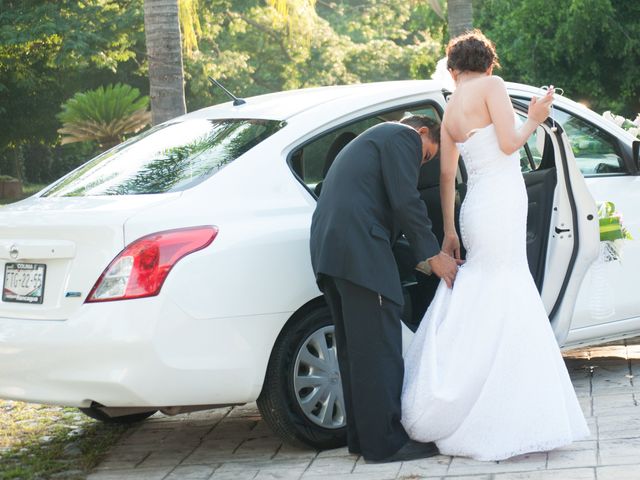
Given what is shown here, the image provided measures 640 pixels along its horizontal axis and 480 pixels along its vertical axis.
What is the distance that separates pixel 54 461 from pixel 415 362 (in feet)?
5.97

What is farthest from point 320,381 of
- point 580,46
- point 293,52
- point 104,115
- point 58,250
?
point 293,52

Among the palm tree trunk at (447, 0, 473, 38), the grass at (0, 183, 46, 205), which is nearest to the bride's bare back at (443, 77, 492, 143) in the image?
the palm tree trunk at (447, 0, 473, 38)

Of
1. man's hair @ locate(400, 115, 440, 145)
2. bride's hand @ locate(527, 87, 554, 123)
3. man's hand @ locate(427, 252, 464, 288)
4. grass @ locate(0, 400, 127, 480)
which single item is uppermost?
bride's hand @ locate(527, 87, 554, 123)

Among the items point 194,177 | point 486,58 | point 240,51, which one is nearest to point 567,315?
point 486,58

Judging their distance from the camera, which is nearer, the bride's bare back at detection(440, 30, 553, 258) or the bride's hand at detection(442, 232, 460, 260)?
the bride's bare back at detection(440, 30, 553, 258)

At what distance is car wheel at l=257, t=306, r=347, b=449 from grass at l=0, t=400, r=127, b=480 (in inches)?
39.0

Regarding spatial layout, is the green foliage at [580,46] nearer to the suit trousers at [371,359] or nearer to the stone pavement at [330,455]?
the stone pavement at [330,455]

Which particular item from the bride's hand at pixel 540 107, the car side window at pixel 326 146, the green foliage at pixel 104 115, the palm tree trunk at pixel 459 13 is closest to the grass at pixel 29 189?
the green foliage at pixel 104 115

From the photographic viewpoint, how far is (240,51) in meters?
45.0

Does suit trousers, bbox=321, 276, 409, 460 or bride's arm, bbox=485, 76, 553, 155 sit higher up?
bride's arm, bbox=485, 76, 553, 155

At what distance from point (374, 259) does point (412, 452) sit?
0.87 meters

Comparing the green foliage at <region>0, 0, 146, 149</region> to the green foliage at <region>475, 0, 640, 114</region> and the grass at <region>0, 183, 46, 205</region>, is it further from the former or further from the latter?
the green foliage at <region>475, 0, 640, 114</region>

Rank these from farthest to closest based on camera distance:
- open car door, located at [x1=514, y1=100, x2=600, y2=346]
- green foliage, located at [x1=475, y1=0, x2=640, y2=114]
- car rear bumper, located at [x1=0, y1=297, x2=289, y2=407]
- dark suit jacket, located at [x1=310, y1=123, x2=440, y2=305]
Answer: green foliage, located at [x1=475, y1=0, x2=640, y2=114] → open car door, located at [x1=514, y1=100, x2=600, y2=346] → dark suit jacket, located at [x1=310, y1=123, x2=440, y2=305] → car rear bumper, located at [x1=0, y1=297, x2=289, y2=407]

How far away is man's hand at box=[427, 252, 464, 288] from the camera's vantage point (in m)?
5.09
